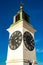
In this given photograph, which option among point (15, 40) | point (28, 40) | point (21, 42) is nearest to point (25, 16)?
point (28, 40)

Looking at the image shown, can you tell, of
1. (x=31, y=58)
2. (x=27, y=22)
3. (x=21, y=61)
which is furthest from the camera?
(x=27, y=22)

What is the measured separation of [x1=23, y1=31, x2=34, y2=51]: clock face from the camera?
96.7ft

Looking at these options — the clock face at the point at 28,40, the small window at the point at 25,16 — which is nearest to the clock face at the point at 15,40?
the clock face at the point at 28,40

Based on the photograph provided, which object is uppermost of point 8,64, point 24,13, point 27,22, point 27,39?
point 24,13

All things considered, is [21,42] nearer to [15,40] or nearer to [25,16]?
[15,40]

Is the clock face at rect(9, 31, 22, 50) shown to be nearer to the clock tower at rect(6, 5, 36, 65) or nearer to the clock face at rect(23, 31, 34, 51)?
the clock tower at rect(6, 5, 36, 65)

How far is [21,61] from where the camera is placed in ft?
90.1

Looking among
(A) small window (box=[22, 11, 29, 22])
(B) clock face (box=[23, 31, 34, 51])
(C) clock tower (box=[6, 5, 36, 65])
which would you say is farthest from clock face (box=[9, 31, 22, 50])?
(A) small window (box=[22, 11, 29, 22])

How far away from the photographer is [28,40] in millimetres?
30250

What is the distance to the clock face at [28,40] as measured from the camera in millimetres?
29484

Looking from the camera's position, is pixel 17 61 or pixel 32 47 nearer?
pixel 17 61

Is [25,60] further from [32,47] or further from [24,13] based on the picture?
[24,13]

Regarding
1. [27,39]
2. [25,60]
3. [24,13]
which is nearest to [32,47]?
[27,39]

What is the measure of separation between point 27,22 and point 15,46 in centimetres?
528
